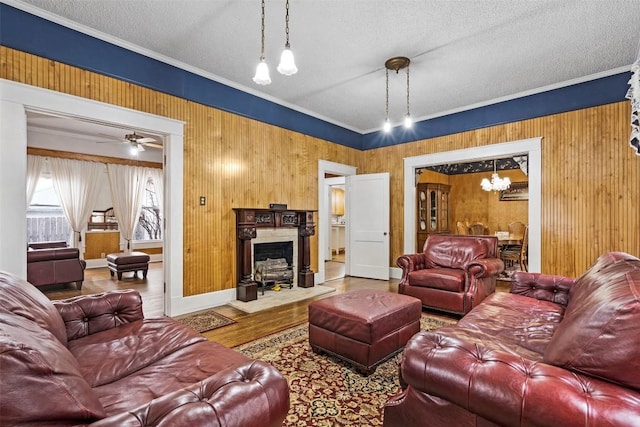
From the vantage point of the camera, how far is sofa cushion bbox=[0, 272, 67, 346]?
1.20 meters

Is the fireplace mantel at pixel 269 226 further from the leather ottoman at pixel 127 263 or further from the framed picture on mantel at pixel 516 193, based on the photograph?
→ the framed picture on mantel at pixel 516 193

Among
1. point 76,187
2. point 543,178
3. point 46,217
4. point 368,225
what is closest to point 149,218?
point 76,187

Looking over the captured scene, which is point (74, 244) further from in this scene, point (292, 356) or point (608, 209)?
point (608, 209)

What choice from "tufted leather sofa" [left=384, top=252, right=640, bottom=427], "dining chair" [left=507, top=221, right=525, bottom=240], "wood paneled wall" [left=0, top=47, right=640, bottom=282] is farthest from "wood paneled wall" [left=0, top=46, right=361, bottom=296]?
"dining chair" [left=507, top=221, right=525, bottom=240]

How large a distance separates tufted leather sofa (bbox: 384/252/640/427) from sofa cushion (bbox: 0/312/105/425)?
1.13 metres

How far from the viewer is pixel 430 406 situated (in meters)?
1.24

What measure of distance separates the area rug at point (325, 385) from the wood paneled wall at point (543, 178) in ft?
5.62

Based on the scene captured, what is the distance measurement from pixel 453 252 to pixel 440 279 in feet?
2.12

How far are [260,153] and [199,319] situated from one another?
2.46 metres

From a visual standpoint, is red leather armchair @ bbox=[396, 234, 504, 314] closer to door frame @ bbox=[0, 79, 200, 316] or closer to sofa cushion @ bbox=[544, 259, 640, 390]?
sofa cushion @ bbox=[544, 259, 640, 390]

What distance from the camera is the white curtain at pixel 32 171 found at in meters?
6.22

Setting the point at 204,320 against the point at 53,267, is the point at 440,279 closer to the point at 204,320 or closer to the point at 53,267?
the point at 204,320

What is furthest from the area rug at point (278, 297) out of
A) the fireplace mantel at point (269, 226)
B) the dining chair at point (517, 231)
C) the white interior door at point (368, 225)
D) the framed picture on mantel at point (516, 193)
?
the framed picture on mantel at point (516, 193)

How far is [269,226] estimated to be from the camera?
4574 mm
